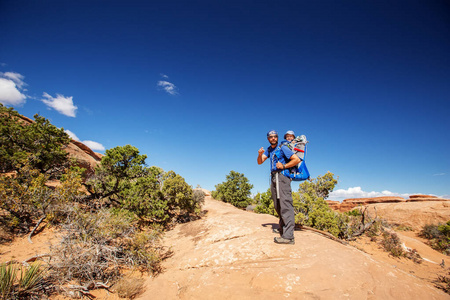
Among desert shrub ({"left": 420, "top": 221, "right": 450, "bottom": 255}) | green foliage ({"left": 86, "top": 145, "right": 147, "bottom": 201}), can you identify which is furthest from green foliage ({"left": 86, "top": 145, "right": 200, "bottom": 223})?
desert shrub ({"left": 420, "top": 221, "right": 450, "bottom": 255})

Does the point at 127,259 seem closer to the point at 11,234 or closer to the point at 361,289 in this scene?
the point at 361,289

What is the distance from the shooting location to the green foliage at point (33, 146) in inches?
369

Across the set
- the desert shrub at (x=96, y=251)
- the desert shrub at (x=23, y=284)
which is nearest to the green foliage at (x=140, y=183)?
the desert shrub at (x=96, y=251)

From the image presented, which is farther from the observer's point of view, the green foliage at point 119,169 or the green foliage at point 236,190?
the green foliage at point 236,190

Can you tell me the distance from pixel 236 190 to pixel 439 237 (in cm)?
1688

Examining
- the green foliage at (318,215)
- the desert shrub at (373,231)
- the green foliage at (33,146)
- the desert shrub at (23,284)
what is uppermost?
the green foliage at (33,146)

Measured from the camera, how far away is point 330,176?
46.9ft

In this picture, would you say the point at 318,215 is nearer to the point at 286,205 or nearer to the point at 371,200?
the point at 286,205

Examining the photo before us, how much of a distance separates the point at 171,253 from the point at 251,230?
105 inches

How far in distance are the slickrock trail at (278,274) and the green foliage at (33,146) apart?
10.7 m

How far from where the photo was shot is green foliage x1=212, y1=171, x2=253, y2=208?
21491 mm

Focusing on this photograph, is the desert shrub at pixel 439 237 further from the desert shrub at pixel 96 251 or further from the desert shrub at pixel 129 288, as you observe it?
the desert shrub at pixel 96 251

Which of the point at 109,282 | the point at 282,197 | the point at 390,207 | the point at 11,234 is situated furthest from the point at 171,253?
the point at 390,207

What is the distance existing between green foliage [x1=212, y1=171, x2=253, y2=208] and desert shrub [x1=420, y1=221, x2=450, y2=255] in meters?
14.7
